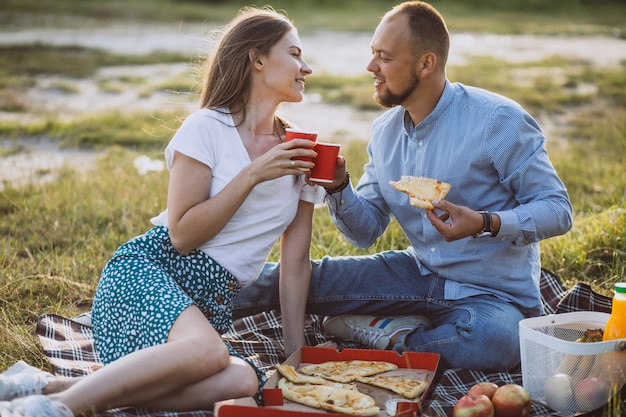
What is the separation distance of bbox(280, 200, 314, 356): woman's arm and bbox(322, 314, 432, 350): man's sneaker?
38cm

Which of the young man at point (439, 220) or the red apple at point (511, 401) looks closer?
the red apple at point (511, 401)

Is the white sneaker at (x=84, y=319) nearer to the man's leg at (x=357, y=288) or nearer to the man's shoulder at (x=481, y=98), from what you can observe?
the man's leg at (x=357, y=288)

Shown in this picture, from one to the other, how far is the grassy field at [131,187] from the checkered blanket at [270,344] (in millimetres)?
134

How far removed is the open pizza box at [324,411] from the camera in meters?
3.12

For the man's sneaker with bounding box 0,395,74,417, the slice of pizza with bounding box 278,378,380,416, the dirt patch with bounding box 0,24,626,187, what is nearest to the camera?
the man's sneaker with bounding box 0,395,74,417

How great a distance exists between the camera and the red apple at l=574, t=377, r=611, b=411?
337 cm

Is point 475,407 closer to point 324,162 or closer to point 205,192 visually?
point 324,162

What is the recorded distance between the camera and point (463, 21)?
2319cm

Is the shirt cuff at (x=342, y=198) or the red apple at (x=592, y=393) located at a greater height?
the shirt cuff at (x=342, y=198)

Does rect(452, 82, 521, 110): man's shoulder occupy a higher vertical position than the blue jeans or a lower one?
higher

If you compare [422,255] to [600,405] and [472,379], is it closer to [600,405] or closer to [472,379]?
[472,379]

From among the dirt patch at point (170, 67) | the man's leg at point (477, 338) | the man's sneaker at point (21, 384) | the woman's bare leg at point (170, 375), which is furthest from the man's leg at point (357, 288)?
the dirt patch at point (170, 67)

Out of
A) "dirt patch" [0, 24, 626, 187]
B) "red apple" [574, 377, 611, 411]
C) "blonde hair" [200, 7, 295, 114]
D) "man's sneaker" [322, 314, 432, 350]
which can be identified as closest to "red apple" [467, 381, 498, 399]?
"red apple" [574, 377, 611, 411]

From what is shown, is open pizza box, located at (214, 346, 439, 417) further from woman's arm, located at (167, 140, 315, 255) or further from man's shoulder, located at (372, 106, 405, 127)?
man's shoulder, located at (372, 106, 405, 127)
